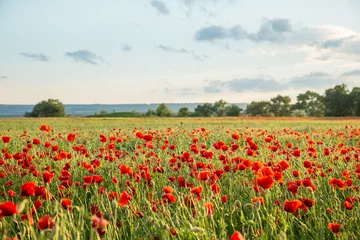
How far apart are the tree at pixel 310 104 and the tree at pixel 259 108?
16.9 ft

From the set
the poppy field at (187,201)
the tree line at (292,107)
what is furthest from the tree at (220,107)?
the poppy field at (187,201)

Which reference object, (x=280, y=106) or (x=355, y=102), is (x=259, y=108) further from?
(x=355, y=102)

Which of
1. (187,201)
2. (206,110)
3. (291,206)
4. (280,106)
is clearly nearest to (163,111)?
(206,110)

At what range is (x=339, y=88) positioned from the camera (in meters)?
57.3

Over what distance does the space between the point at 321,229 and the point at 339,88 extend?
60221mm

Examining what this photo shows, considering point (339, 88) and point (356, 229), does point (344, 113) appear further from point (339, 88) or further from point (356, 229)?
point (356, 229)

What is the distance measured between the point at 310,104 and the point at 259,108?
9.74 m

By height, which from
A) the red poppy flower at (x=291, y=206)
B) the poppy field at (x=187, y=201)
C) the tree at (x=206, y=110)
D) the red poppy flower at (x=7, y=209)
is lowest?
the poppy field at (x=187, y=201)

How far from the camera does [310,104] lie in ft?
206

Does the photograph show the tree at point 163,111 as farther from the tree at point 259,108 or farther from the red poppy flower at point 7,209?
the red poppy flower at point 7,209

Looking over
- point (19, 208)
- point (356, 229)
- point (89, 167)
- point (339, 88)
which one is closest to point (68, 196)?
point (89, 167)

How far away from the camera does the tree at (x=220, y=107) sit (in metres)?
60.6

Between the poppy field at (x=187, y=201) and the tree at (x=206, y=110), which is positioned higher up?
the tree at (x=206, y=110)

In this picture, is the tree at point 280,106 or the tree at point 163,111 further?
the tree at point 280,106
